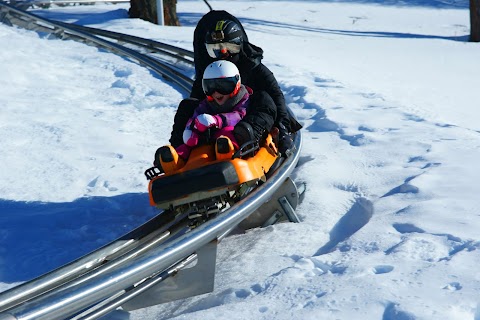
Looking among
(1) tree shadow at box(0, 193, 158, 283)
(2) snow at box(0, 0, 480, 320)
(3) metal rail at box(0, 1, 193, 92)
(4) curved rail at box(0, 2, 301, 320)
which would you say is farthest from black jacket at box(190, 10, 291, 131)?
(3) metal rail at box(0, 1, 193, 92)

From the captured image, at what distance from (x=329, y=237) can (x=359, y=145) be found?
7.22 ft

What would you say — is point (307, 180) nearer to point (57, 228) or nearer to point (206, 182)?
point (206, 182)

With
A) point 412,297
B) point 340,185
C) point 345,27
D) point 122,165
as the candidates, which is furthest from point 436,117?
point 345,27

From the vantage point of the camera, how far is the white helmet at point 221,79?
4.95 m

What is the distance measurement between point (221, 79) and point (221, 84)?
1.5 inches

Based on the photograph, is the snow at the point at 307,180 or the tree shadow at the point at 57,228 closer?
the snow at the point at 307,180

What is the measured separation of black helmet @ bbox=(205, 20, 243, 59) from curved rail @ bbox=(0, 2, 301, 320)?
1.06 meters

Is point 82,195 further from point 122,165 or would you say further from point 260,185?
point 260,185

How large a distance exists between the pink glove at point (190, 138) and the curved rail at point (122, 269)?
0.50 metres

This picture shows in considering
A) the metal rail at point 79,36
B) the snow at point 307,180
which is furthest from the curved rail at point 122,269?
the metal rail at point 79,36

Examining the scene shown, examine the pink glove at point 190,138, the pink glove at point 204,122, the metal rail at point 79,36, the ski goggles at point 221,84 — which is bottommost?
the metal rail at point 79,36

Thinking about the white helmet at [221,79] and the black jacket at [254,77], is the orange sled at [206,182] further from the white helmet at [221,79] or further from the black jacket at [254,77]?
the black jacket at [254,77]

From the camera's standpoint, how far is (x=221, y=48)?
A: 5848 mm

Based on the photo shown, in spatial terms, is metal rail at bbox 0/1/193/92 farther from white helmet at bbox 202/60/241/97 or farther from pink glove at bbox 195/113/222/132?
pink glove at bbox 195/113/222/132
